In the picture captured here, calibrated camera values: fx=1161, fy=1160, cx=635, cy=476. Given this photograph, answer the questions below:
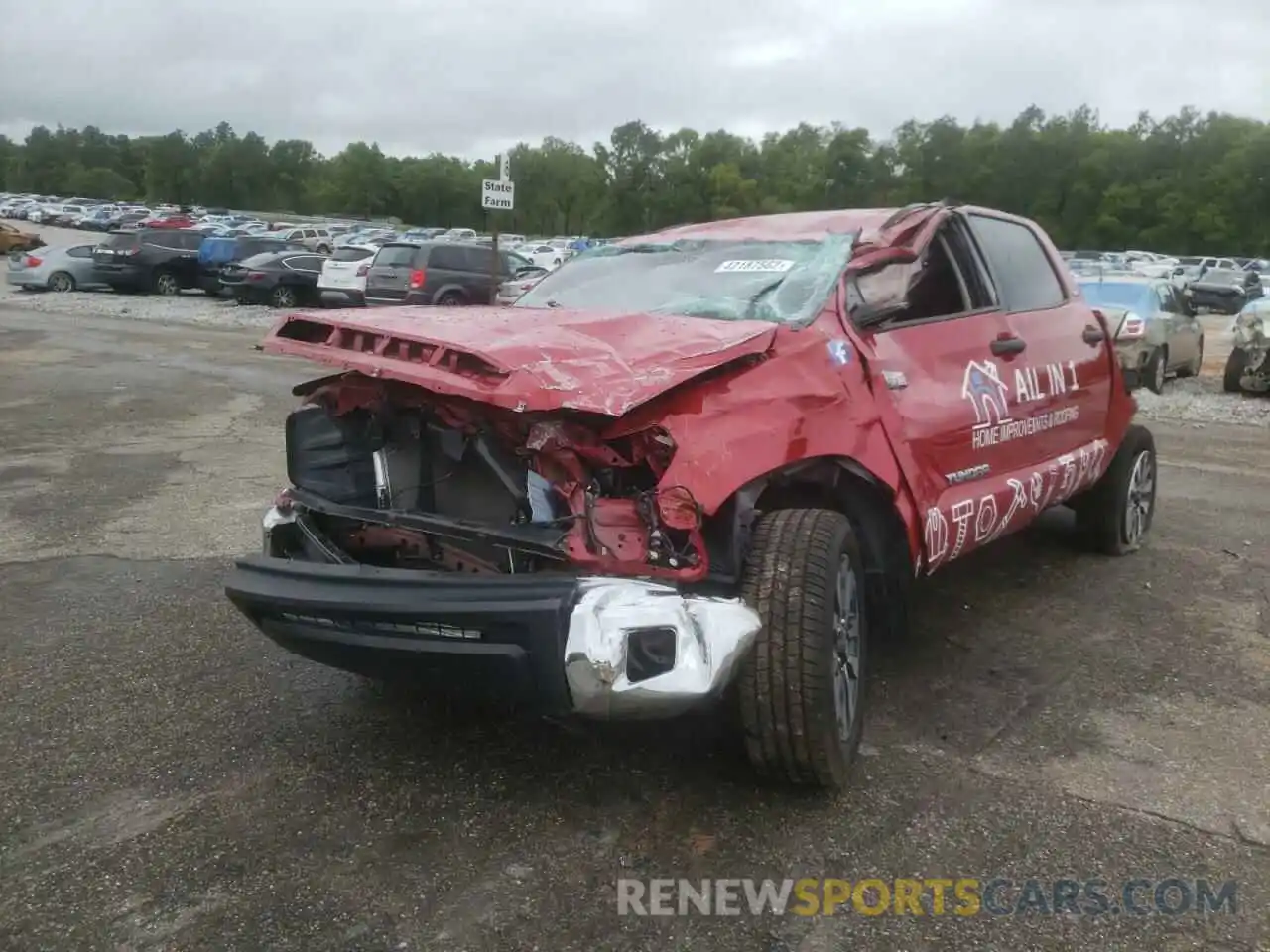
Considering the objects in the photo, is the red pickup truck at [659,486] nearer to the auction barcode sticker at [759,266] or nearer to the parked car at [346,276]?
the auction barcode sticker at [759,266]

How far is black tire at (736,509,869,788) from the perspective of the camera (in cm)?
313

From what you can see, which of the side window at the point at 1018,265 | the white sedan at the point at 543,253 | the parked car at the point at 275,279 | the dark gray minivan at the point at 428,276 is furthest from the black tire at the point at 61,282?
the side window at the point at 1018,265

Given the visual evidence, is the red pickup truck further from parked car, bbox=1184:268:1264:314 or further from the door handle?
parked car, bbox=1184:268:1264:314

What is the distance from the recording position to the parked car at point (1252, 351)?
13.8 metres

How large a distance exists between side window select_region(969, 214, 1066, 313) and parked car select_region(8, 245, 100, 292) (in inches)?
1083

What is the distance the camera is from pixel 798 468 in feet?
11.5

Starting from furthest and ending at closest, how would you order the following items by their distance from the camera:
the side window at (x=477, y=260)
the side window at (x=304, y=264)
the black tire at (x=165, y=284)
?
the black tire at (x=165, y=284), the side window at (x=304, y=264), the side window at (x=477, y=260)

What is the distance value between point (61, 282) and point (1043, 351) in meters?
29.0

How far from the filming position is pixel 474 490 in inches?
141

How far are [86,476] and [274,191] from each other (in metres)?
122

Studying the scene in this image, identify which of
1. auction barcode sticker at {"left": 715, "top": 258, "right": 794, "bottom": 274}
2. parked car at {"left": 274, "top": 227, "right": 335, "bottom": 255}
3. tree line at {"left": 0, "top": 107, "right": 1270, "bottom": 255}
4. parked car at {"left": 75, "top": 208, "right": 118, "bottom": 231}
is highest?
tree line at {"left": 0, "top": 107, "right": 1270, "bottom": 255}

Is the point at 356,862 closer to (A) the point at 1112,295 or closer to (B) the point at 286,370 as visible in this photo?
(B) the point at 286,370

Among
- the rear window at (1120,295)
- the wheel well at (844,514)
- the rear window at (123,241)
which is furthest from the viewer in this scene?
the rear window at (123,241)

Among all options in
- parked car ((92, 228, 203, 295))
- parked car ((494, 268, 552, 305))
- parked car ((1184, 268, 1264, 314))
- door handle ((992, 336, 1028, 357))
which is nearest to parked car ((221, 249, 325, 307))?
parked car ((92, 228, 203, 295))
